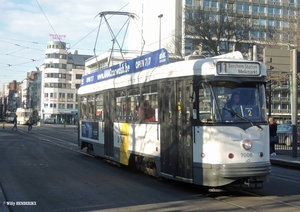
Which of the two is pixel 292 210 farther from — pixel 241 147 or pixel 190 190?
pixel 190 190

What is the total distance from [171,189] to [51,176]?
386 centimetres

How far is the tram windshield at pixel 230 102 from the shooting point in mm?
9719

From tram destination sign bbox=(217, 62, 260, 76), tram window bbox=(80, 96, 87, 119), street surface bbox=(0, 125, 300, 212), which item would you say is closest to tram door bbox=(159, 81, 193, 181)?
street surface bbox=(0, 125, 300, 212)

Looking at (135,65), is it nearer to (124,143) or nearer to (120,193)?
(124,143)

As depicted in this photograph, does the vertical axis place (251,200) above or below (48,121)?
below

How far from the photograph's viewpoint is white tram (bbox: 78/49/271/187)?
9594mm

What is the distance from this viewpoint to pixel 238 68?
996 centimetres

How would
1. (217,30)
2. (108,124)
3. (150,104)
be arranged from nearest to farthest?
(150,104)
(108,124)
(217,30)

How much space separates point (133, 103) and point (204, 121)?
389 centimetres

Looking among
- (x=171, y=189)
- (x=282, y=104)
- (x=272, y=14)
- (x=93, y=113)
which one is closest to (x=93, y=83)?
(x=93, y=113)


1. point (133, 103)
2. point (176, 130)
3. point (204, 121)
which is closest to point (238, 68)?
point (204, 121)

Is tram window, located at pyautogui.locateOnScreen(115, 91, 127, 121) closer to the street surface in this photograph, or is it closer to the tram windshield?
the street surface

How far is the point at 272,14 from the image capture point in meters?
67.7

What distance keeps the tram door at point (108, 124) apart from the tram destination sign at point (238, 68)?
237 inches
